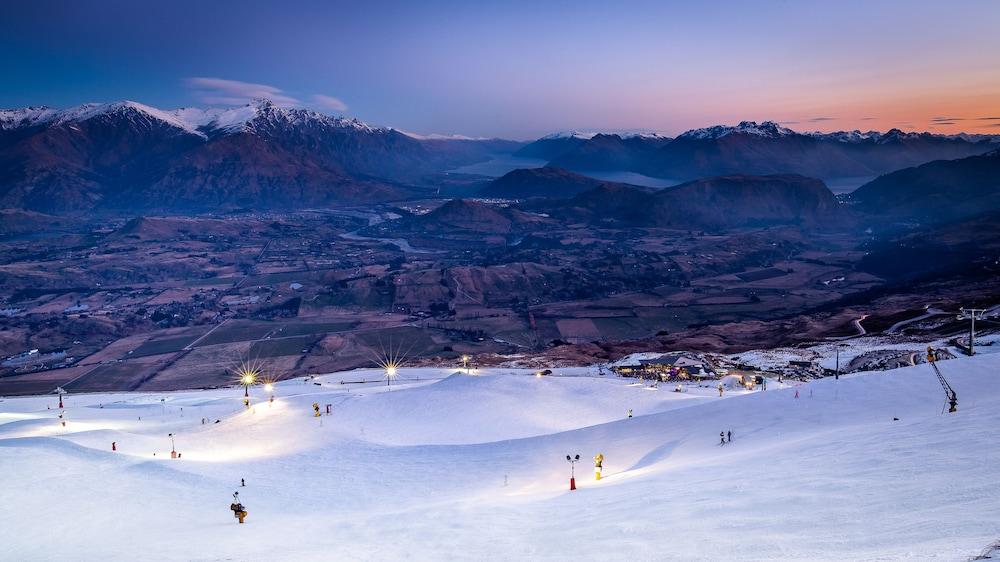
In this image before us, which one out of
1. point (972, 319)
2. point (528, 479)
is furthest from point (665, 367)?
point (528, 479)

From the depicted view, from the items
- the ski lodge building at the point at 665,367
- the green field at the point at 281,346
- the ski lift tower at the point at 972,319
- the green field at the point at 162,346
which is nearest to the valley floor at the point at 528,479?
the ski lift tower at the point at 972,319

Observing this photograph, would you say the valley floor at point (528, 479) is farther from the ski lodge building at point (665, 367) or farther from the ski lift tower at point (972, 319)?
the ski lodge building at point (665, 367)

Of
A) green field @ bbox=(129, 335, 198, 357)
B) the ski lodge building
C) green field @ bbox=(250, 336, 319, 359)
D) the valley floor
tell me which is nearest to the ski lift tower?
the valley floor

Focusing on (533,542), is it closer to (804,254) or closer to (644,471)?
(644,471)

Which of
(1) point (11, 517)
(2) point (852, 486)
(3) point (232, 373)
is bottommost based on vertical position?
(3) point (232, 373)

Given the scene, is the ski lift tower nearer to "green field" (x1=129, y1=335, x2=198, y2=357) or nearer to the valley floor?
the valley floor

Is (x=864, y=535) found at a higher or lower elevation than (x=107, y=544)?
higher

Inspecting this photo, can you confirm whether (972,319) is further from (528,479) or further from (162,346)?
(162,346)

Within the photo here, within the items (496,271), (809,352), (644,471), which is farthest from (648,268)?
(644,471)
